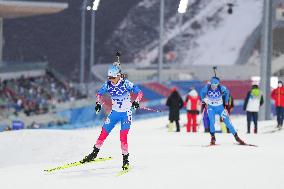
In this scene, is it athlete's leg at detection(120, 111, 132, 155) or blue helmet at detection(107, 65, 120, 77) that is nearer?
blue helmet at detection(107, 65, 120, 77)

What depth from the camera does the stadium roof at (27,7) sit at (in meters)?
40.6

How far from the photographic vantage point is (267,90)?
92.2ft

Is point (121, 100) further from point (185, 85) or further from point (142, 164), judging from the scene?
point (185, 85)

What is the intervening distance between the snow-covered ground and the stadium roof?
80.4 ft

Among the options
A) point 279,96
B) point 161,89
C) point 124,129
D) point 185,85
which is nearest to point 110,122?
point 124,129

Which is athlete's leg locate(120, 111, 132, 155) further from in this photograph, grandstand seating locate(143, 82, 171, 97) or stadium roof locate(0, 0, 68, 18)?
grandstand seating locate(143, 82, 171, 97)

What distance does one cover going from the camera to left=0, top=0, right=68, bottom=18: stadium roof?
40603mm

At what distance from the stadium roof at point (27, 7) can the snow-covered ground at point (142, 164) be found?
965 inches

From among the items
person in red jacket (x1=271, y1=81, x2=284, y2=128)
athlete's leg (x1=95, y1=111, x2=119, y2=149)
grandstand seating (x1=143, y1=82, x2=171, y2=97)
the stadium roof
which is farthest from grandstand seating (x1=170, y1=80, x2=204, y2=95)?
athlete's leg (x1=95, y1=111, x2=119, y2=149)

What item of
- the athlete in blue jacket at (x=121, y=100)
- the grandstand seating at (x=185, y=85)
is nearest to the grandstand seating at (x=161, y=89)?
the grandstand seating at (x=185, y=85)

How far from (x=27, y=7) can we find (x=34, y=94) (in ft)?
15.7

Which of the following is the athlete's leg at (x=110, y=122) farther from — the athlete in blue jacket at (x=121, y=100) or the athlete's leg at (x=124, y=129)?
the athlete's leg at (x=124, y=129)

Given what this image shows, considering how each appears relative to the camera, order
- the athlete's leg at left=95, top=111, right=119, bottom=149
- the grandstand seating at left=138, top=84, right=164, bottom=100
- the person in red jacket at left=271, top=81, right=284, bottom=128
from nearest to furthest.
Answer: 1. the athlete's leg at left=95, top=111, right=119, bottom=149
2. the person in red jacket at left=271, top=81, right=284, bottom=128
3. the grandstand seating at left=138, top=84, right=164, bottom=100

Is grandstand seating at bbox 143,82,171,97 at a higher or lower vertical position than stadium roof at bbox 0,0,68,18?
lower
